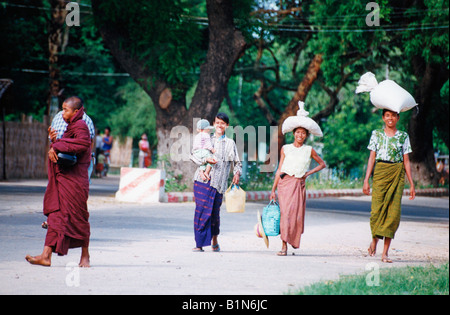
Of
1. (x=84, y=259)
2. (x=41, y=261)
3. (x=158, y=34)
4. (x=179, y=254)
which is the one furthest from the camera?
(x=158, y=34)

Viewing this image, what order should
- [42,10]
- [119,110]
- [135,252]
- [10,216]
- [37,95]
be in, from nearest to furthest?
1. [135,252]
2. [10,216]
3. [42,10]
4. [37,95]
5. [119,110]

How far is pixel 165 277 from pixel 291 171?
11.3 ft

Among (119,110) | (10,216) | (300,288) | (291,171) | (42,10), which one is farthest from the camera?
(119,110)

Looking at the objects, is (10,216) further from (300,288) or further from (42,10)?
(42,10)

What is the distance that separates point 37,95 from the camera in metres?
37.0

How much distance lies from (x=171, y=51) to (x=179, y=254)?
44.5ft

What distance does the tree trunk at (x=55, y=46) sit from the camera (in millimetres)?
32469

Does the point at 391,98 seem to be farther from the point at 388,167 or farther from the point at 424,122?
the point at 424,122

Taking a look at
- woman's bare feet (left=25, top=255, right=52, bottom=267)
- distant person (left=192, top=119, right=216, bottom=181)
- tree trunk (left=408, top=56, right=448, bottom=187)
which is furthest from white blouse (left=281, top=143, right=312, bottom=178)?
tree trunk (left=408, top=56, right=448, bottom=187)

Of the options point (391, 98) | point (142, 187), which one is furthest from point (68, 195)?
point (142, 187)

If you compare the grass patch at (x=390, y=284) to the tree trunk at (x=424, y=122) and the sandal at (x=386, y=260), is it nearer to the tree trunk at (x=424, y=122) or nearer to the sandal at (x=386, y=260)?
the sandal at (x=386, y=260)

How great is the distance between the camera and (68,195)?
28.0 ft

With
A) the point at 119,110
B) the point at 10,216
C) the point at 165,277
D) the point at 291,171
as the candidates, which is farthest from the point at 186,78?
the point at 119,110

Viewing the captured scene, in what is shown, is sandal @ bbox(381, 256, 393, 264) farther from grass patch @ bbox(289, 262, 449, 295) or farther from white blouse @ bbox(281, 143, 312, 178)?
white blouse @ bbox(281, 143, 312, 178)
